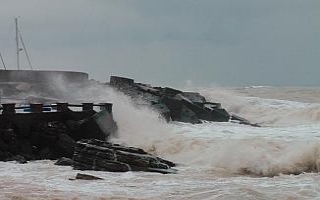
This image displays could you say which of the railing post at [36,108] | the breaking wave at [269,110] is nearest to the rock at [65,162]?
the railing post at [36,108]

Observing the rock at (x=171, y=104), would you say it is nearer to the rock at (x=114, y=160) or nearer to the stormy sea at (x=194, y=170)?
the stormy sea at (x=194, y=170)

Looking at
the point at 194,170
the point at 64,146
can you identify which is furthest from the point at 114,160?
the point at 64,146

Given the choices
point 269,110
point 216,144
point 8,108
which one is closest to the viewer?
point 8,108

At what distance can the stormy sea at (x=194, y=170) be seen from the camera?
10344 mm

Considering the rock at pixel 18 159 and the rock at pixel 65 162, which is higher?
the rock at pixel 65 162

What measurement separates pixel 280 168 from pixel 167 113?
418 inches

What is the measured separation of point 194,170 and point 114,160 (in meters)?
1.98

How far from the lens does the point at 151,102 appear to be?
24.7m

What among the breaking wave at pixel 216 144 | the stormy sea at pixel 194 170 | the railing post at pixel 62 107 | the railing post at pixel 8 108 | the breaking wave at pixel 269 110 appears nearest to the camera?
the stormy sea at pixel 194 170

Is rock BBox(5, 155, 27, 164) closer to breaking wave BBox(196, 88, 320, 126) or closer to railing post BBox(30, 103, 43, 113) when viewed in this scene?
railing post BBox(30, 103, 43, 113)

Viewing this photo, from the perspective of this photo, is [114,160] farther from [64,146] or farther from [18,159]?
[18,159]

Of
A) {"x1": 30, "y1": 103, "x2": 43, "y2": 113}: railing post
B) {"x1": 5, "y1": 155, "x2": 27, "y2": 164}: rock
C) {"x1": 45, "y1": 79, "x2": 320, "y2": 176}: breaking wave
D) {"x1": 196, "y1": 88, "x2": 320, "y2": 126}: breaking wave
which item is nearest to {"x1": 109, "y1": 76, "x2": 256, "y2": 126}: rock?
{"x1": 45, "y1": 79, "x2": 320, "y2": 176}: breaking wave

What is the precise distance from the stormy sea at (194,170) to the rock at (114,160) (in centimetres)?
35

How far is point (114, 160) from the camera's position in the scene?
13430 millimetres
